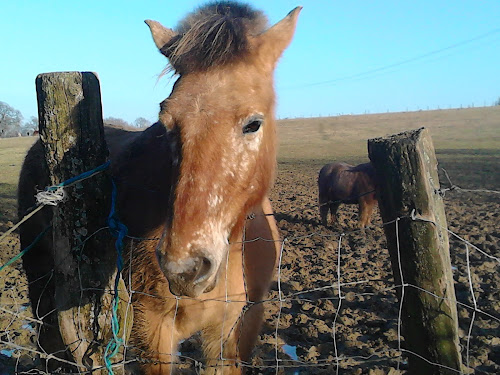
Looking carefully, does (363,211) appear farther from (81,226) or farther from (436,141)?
(436,141)

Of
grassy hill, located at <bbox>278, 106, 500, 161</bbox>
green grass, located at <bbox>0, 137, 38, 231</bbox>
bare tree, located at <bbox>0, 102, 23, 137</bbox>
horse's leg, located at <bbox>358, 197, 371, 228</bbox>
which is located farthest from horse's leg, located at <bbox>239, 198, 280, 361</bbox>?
bare tree, located at <bbox>0, 102, 23, 137</bbox>

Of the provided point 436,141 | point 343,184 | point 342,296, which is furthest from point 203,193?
point 436,141

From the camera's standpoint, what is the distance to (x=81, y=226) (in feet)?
7.08

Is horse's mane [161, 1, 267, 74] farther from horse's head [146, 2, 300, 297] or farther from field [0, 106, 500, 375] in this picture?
field [0, 106, 500, 375]

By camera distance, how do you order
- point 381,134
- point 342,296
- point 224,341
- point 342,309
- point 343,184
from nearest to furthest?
point 224,341, point 342,296, point 342,309, point 343,184, point 381,134

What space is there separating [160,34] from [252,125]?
3.59 ft

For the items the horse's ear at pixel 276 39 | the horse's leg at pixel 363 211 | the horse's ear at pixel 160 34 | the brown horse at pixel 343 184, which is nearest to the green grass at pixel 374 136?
the horse's ear at pixel 276 39

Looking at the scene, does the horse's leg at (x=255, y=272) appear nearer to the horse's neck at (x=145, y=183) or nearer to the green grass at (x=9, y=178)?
the horse's neck at (x=145, y=183)

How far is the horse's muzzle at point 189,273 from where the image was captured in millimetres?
1863

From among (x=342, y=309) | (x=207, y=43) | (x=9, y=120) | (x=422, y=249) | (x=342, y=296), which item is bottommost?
(x=342, y=309)

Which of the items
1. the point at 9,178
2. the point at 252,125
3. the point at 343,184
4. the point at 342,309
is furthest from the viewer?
the point at 9,178

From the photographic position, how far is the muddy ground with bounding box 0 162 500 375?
3793 mm

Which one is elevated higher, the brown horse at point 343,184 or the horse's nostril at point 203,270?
the horse's nostril at point 203,270

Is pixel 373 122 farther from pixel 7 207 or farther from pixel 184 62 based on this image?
pixel 184 62
